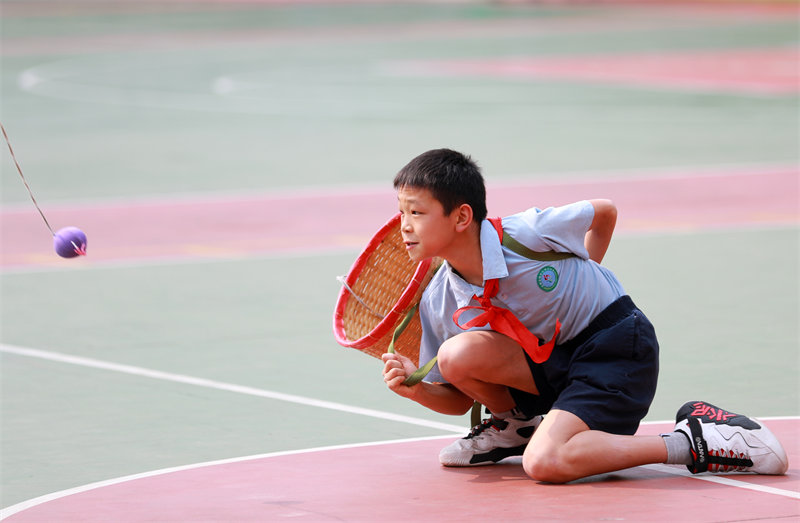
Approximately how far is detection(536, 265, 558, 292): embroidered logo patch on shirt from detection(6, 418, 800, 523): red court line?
655 mm

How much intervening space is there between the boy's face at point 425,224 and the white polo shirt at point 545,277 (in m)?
0.14

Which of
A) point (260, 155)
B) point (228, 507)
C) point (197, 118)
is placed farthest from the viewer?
point (197, 118)

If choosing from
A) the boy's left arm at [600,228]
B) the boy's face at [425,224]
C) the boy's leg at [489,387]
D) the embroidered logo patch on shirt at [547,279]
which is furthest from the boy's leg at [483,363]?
the boy's left arm at [600,228]

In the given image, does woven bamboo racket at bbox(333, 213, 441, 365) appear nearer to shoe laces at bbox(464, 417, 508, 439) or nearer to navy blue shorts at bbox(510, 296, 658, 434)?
shoe laces at bbox(464, 417, 508, 439)

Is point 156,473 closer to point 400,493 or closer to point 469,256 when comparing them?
point 400,493

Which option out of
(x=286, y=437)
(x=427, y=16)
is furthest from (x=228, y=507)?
(x=427, y=16)

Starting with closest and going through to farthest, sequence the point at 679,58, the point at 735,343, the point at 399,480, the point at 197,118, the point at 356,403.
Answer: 1. the point at 399,480
2. the point at 356,403
3. the point at 735,343
4. the point at 197,118
5. the point at 679,58

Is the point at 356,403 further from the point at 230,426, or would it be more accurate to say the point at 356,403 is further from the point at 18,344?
the point at 18,344

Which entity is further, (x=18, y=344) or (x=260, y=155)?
(x=260, y=155)

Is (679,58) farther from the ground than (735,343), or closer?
farther from the ground

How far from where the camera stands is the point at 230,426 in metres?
6.11

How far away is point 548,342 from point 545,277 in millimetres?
230

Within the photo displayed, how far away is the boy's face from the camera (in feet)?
16.6

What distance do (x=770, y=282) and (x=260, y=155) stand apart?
27.5ft
